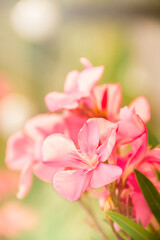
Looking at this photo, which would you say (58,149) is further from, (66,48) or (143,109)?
(66,48)

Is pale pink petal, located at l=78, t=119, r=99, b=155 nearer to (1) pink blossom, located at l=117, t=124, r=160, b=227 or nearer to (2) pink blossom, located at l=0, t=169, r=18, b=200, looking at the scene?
(1) pink blossom, located at l=117, t=124, r=160, b=227

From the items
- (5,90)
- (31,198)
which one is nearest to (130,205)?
(31,198)

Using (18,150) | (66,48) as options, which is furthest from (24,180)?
(66,48)

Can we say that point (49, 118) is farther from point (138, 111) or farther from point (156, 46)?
point (156, 46)

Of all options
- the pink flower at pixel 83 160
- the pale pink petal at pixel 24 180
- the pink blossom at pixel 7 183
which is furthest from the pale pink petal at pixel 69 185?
the pink blossom at pixel 7 183

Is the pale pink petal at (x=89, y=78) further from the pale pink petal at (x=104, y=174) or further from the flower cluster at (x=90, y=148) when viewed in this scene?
the pale pink petal at (x=104, y=174)

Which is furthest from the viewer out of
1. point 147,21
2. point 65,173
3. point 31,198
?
point 147,21
